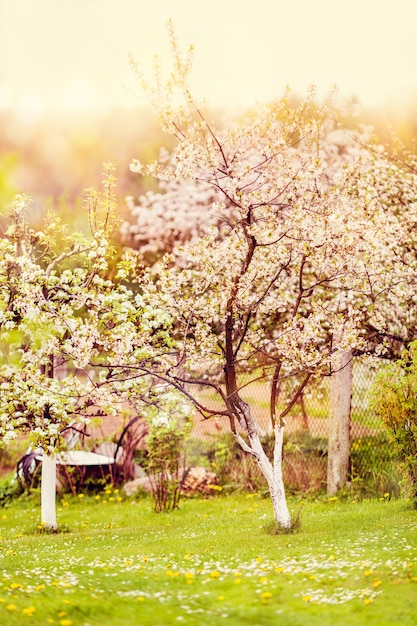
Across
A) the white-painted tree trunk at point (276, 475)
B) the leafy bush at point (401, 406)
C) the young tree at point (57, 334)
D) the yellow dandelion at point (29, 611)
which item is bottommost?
the yellow dandelion at point (29, 611)

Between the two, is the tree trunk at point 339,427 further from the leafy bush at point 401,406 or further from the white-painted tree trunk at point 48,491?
the white-painted tree trunk at point 48,491

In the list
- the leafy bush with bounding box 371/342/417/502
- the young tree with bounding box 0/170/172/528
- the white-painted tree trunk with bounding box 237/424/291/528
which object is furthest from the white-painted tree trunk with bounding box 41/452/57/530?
the leafy bush with bounding box 371/342/417/502

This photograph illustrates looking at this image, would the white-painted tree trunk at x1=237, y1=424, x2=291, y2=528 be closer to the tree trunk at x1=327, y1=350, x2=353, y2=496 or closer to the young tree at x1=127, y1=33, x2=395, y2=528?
the young tree at x1=127, y1=33, x2=395, y2=528

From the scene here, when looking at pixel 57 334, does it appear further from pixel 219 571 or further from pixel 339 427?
pixel 339 427

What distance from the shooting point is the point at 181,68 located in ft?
26.1

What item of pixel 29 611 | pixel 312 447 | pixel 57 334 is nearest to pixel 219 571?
pixel 29 611

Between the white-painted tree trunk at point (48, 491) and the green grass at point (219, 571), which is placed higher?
the white-painted tree trunk at point (48, 491)

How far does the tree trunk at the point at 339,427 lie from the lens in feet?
39.9

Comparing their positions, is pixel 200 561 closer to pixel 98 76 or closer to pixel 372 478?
pixel 372 478

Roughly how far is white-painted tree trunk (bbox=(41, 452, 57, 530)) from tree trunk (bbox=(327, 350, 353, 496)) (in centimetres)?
422

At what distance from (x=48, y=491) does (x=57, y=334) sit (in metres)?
2.13

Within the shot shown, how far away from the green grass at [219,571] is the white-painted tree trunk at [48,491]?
358mm

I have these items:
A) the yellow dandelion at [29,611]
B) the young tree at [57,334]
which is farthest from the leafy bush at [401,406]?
the yellow dandelion at [29,611]

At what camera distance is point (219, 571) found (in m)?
6.86
